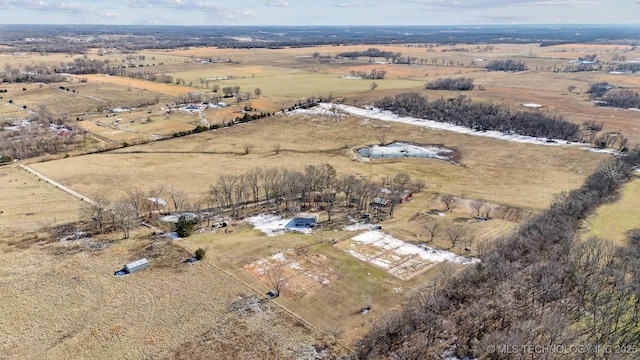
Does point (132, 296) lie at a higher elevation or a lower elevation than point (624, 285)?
lower

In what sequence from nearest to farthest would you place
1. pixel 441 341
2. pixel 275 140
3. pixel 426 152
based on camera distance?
pixel 441 341 < pixel 426 152 < pixel 275 140

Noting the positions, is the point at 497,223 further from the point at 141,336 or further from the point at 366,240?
the point at 141,336

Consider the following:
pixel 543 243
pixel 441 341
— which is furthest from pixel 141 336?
pixel 543 243

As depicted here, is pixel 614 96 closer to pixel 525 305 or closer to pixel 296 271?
pixel 525 305

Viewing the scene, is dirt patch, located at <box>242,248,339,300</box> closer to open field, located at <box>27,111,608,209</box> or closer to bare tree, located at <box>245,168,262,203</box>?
bare tree, located at <box>245,168,262,203</box>

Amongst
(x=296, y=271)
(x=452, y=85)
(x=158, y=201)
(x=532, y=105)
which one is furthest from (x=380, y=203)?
(x=452, y=85)

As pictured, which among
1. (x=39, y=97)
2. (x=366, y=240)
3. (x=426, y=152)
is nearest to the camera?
(x=366, y=240)

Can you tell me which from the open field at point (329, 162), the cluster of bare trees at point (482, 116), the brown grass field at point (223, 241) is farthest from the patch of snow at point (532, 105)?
the open field at point (329, 162)
